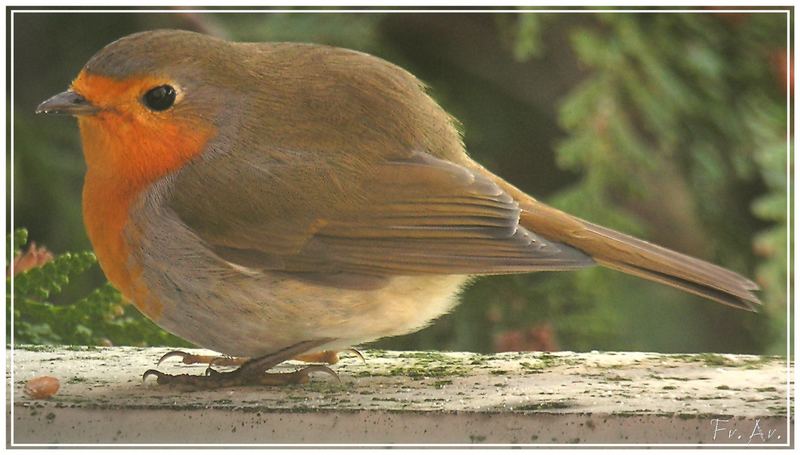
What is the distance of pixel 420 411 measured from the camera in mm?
2336

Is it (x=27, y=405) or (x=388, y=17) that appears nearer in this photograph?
(x=27, y=405)

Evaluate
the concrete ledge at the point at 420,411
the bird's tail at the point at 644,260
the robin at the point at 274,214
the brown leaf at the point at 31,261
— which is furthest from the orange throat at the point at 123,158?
the bird's tail at the point at 644,260

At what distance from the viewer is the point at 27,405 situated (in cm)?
238

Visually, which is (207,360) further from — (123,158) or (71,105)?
(71,105)

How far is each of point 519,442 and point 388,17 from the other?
2.04 m

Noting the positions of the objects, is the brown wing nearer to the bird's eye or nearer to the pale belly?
the pale belly

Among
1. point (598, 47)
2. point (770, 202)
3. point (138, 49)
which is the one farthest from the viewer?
point (598, 47)

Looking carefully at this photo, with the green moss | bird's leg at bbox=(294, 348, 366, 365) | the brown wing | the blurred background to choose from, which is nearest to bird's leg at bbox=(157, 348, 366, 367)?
bird's leg at bbox=(294, 348, 366, 365)

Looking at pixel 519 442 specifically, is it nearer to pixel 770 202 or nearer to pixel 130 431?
pixel 130 431

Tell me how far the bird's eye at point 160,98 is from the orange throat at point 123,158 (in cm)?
2

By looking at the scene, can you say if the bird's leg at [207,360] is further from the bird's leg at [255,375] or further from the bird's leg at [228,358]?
the bird's leg at [255,375]

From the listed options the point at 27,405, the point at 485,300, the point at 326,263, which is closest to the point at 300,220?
the point at 326,263

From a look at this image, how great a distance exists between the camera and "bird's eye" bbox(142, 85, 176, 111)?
2.76 meters

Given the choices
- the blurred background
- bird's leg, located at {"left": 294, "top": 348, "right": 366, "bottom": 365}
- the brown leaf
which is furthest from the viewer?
the blurred background
